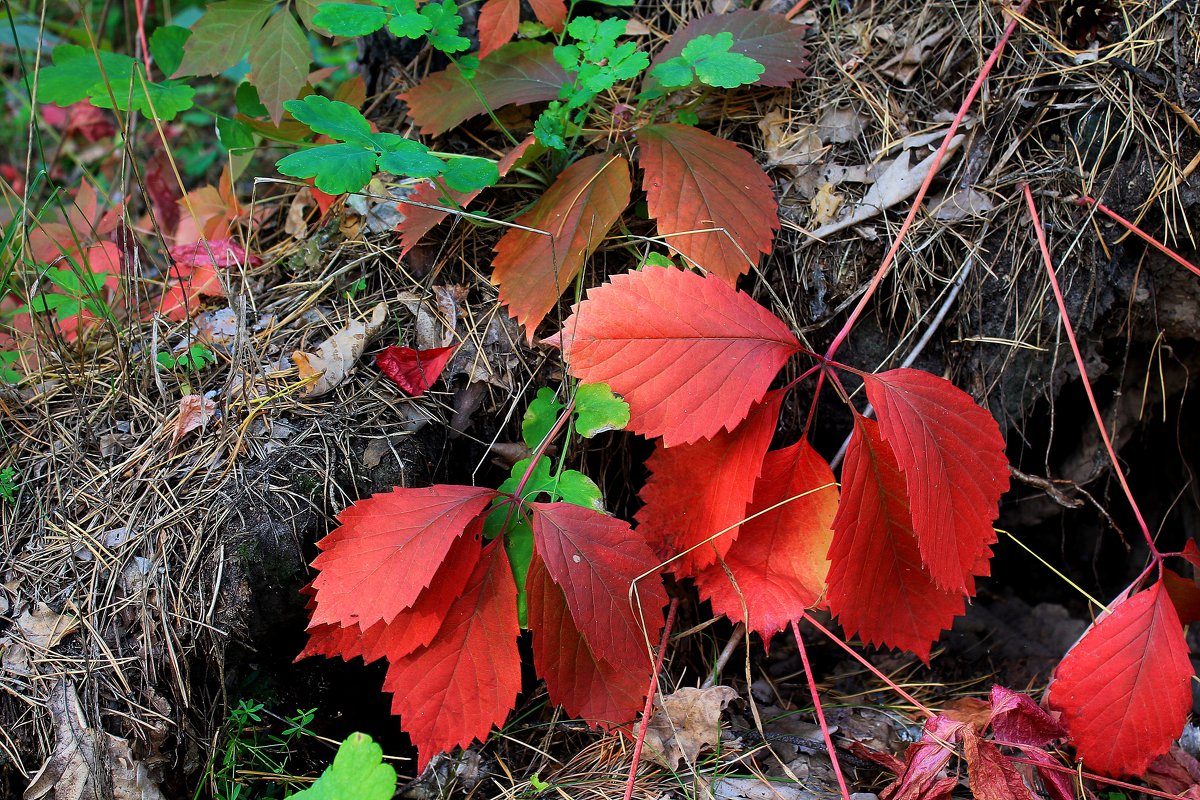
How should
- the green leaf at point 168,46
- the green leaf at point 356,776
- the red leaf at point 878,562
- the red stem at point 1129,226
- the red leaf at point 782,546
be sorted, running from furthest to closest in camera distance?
the green leaf at point 168,46, the red stem at point 1129,226, the red leaf at point 782,546, the red leaf at point 878,562, the green leaf at point 356,776

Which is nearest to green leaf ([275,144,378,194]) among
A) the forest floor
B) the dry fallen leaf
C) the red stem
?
the forest floor

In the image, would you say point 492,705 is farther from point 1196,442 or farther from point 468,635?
point 1196,442

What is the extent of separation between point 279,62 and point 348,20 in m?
0.30

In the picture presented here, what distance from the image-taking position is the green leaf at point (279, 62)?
5.49 feet

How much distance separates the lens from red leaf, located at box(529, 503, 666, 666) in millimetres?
1281

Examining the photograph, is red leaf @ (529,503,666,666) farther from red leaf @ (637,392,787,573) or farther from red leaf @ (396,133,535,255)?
red leaf @ (396,133,535,255)

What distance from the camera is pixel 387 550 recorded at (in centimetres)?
128

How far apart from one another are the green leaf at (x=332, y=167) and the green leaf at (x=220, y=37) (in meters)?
0.59

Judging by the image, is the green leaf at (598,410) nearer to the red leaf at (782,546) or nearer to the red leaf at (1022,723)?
the red leaf at (782,546)

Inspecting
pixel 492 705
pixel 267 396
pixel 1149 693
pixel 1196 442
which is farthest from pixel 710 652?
pixel 1196 442

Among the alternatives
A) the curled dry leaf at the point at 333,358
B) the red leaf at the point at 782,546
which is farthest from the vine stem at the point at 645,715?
the curled dry leaf at the point at 333,358

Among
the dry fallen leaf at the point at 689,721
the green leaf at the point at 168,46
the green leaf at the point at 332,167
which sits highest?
the green leaf at the point at 168,46

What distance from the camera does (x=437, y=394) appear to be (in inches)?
64.3

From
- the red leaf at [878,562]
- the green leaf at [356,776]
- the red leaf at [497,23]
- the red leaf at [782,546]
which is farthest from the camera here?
the red leaf at [497,23]
